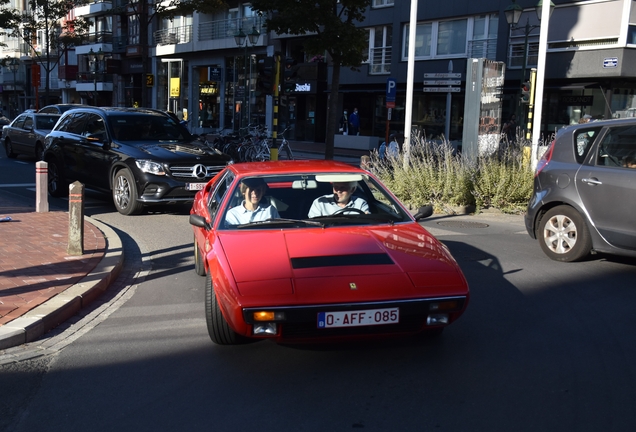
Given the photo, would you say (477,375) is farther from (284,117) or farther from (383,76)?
(284,117)

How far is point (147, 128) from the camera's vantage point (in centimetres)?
1291

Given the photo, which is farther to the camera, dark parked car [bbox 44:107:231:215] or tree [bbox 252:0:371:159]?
tree [bbox 252:0:371:159]

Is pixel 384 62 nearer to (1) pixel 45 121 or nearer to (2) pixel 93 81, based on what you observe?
(1) pixel 45 121

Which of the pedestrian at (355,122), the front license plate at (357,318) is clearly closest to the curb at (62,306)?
the front license plate at (357,318)

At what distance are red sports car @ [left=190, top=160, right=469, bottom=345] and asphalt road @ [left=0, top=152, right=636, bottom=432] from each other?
306 millimetres

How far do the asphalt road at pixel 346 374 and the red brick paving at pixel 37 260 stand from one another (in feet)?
1.55

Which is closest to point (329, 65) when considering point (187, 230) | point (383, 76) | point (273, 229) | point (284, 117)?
point (383, 76)

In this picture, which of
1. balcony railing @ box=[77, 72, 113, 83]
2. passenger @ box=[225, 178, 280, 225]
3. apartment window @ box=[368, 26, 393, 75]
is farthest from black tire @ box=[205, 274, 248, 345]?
balcony railing @ box=[77, 72, 113, 83]

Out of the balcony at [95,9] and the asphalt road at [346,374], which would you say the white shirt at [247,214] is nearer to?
the asphalt road at [346,374]

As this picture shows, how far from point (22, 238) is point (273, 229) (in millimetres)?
4872

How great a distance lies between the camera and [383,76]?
35.5m

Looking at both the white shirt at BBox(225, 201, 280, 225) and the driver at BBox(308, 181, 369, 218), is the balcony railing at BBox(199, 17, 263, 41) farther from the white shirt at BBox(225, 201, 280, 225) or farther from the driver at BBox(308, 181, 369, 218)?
the white shirt at BBox(225, 201, 280, 225)

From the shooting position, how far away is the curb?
5285 millimetres

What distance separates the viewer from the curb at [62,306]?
529 cm
